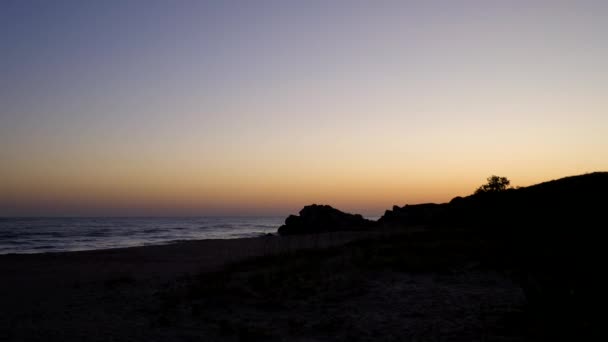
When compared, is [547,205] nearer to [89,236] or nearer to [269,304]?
[269,304]

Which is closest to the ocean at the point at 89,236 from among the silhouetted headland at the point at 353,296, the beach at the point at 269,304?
the silhouetted headland at the point at 353,296

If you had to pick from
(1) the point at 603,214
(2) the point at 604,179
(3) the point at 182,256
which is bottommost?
(3) the point at 182,256

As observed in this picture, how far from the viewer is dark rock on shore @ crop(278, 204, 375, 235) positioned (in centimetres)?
6306

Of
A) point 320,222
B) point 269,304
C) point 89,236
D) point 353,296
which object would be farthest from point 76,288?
point 320,222

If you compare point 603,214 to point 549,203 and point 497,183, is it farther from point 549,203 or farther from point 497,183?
point 497,183

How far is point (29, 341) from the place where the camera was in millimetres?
8789

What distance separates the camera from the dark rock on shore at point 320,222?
207ft

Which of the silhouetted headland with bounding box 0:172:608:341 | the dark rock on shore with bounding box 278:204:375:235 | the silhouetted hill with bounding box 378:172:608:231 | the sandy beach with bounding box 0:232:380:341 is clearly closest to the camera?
the silhouetted headland with bounding box 0:172:608:341

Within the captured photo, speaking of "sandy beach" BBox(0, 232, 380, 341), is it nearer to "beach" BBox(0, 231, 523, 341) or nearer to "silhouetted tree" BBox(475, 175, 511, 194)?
"beach" BBox(0, 231, 523, 341)

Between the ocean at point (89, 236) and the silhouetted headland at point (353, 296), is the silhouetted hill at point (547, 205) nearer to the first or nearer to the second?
the silhouetted headland at point (353, 296)

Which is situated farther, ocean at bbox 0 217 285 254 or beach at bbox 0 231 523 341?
ocean at bbox 0 217 285 254

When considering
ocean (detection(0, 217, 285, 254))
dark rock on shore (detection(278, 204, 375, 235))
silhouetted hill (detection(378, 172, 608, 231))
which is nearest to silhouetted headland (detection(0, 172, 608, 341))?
silhouetted hill (detection(378, 172, 608, 231))

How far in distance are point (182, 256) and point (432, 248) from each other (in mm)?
17393

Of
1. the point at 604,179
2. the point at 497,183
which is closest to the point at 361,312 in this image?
the point at 604,179
